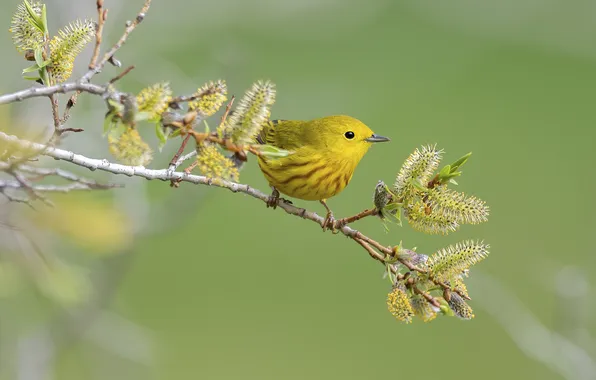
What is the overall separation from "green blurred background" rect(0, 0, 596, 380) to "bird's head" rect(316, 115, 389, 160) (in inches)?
82.2

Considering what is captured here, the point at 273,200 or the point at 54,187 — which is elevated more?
the point at 273,200

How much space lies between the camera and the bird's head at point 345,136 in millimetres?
3785

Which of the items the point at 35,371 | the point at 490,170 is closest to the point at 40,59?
the point at 35,371

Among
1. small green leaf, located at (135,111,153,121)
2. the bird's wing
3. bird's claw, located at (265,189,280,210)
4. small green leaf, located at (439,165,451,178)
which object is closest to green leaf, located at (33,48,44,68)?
small green leaf, located at (135,111,153,121)

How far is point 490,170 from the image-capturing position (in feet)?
43.8

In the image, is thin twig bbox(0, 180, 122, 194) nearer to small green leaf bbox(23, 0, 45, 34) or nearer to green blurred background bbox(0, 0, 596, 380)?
small green leaf bbox(23, 0, 45, 34)

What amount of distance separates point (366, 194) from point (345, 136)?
8753 mm

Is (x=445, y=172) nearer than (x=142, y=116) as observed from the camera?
No

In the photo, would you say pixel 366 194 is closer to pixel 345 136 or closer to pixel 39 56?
pixel 345 136

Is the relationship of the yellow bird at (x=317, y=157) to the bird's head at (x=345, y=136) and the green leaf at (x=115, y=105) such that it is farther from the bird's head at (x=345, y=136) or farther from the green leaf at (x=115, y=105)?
the green leaf at (x=115, y=105)

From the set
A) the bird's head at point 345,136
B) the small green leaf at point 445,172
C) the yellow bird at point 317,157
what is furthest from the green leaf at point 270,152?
the bird's head at point 345,136

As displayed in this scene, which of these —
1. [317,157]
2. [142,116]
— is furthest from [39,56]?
[317,157]

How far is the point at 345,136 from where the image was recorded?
3840 millimetres

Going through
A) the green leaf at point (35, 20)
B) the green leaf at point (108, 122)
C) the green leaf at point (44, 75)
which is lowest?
the green leaf at point (108, 122)
